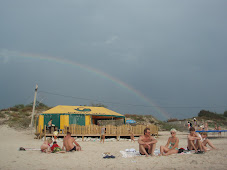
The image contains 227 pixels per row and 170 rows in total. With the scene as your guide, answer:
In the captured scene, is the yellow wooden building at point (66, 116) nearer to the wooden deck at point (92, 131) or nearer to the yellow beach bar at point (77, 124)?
the yellow beach bar at point (77, 124)

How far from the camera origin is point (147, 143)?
715 cm

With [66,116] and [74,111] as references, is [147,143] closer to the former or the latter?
[66,116]

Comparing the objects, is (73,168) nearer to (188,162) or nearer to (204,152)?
(188,162)

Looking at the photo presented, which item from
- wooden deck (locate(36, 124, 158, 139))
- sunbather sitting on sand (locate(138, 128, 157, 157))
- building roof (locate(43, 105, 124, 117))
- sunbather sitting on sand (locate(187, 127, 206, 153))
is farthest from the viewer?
building roof (locate(43, 105, 124, 117))

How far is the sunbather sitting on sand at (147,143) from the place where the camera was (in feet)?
23.4

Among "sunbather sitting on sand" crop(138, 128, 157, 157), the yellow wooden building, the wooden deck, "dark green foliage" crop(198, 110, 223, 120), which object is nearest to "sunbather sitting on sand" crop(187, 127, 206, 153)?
"sunbather sitting on sand" crop(138, 128, 157, 157)

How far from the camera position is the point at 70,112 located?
19.9m

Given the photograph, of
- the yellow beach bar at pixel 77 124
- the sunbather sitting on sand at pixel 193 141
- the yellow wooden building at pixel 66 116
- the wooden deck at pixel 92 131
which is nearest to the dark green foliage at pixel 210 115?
the yellow beach bar at pixel 77 124

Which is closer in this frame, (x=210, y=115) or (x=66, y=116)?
(x=66, y=116)

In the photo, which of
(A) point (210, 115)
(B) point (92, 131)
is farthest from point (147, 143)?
(A) point (210, 115)

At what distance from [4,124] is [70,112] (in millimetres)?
11395

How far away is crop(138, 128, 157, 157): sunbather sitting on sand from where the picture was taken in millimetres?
7129

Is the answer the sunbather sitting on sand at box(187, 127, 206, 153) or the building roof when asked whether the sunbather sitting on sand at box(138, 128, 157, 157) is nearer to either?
the sunbather sitting on sand at box(187, 127, 206, 153)

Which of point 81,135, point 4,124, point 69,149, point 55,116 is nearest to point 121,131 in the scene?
point 81,135
